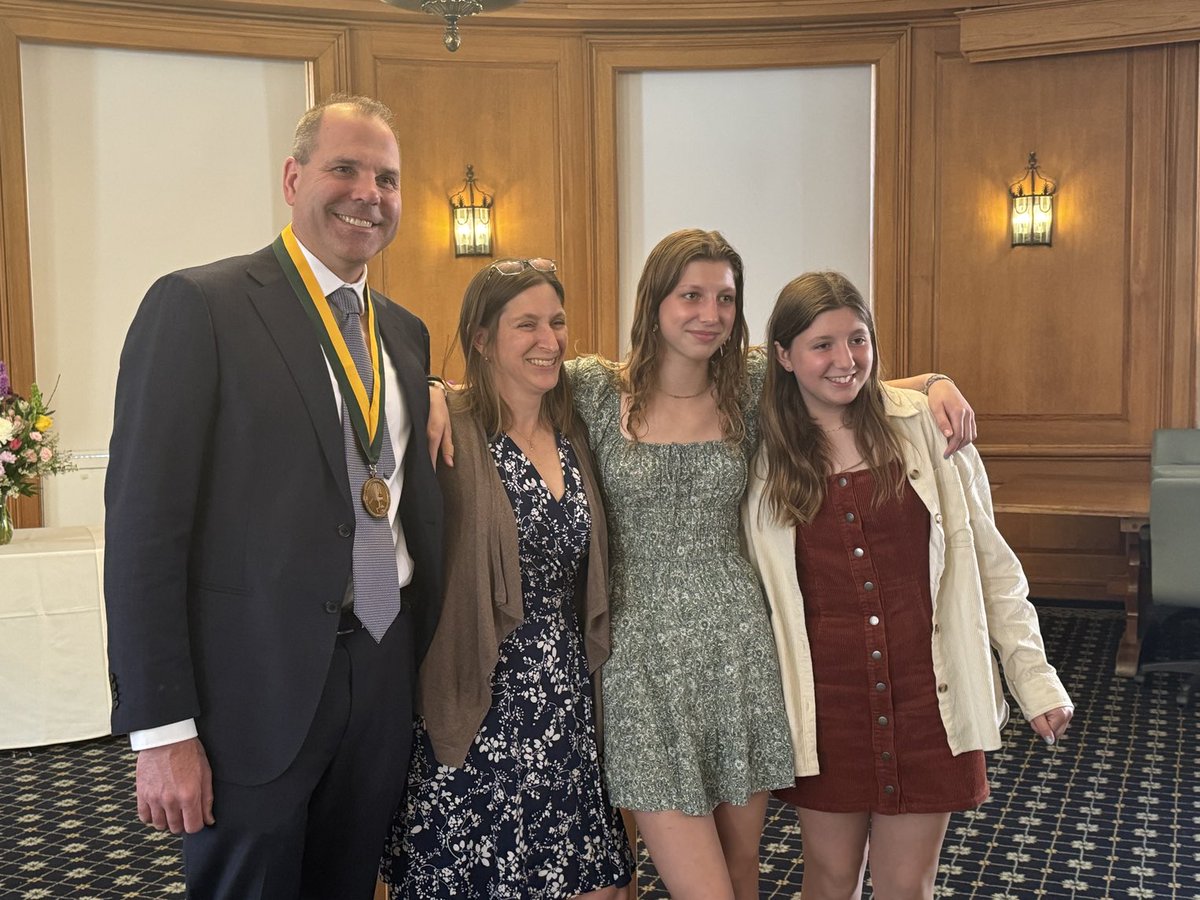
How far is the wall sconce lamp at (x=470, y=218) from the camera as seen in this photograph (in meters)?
7.21

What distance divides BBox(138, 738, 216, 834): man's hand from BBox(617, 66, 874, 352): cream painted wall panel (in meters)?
5.73

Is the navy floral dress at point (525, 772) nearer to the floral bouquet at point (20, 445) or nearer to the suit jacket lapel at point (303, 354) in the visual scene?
the suit jacket lapel at point (303, 354)

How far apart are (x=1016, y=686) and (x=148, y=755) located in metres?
1.59

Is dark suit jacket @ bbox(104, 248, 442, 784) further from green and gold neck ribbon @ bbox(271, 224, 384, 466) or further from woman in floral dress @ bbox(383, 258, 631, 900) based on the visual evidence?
woman in floral dress @ bbox(383, 258, 631, 900)

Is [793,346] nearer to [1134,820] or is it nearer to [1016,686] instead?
[1016,686]

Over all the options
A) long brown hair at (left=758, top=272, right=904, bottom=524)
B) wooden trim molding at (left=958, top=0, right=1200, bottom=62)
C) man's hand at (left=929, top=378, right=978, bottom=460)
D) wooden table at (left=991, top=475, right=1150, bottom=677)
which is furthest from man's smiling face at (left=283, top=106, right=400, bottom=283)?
wooden trim molding at (left=958, top=0, right=1200, bottom=62)

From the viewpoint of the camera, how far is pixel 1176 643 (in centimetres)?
607

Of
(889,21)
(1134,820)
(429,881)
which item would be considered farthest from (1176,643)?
(429,881)

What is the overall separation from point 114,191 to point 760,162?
11.9ft

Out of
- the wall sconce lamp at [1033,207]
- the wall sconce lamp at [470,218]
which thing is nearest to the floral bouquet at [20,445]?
the wall sconce lamp at [470,218]

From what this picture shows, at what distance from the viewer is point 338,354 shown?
2131 mm

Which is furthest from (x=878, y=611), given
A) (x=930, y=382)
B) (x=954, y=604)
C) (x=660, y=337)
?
(x=660, y=337)

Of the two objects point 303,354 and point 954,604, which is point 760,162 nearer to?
point 954,604

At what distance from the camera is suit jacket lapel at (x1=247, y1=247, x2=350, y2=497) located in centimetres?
205
